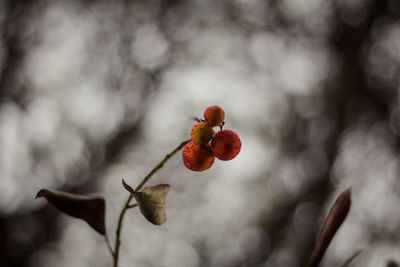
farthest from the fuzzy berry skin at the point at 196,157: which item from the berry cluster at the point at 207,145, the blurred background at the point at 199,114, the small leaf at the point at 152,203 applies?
the blurred background at the point at 199,114

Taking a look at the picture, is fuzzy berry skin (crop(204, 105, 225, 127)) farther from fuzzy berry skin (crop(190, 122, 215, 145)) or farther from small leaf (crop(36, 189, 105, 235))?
small leaf (crop(36, 189, 105, 235))

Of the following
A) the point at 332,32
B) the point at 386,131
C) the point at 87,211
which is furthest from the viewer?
the point at 332,32

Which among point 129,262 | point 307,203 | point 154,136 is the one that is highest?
point 307,203

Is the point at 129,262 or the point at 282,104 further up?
the point at 282,104

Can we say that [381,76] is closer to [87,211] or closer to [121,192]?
[121,192]

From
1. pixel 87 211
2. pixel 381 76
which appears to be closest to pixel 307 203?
pixel 381 76

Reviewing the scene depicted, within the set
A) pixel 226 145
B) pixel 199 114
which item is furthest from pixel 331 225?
pixel 199 114

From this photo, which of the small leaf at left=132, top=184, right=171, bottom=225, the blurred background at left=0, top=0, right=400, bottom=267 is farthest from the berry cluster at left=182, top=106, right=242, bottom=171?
the blurred background at left=0, top=0, right=400, bottom=267
